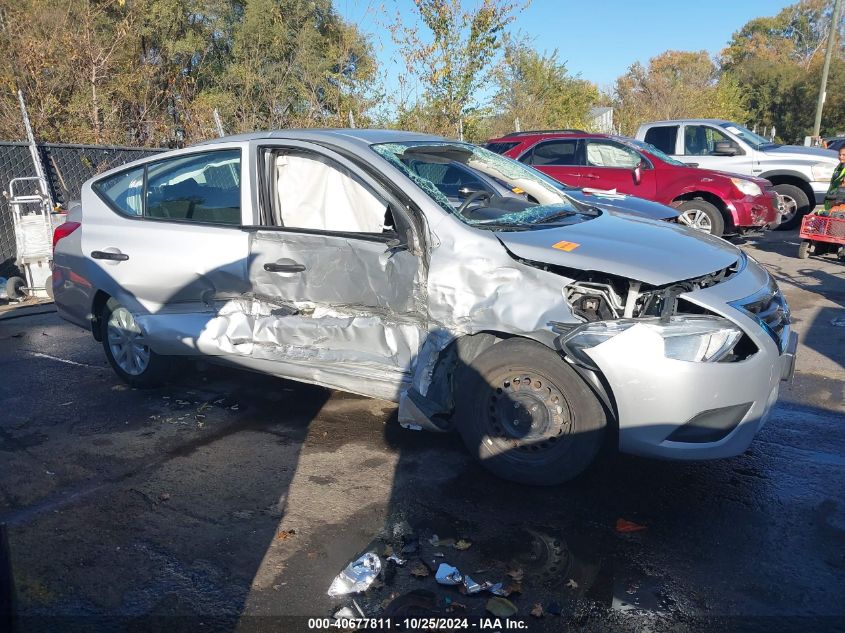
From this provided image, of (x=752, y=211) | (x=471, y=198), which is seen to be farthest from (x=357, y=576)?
(x=752, y=211)

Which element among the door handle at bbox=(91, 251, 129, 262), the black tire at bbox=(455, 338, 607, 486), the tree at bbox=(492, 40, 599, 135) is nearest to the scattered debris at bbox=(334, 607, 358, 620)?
the black tire at bbox=(455, 338, 607, 486)

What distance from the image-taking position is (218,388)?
17.9ft

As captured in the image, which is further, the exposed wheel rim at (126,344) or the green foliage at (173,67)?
the green foliage at (173,67)

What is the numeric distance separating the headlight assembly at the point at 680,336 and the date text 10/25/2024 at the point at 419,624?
1.24 meters

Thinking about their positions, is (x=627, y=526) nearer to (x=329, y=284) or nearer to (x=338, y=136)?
(x=329, y=284)

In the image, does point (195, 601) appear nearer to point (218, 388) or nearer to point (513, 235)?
point (513, 235)

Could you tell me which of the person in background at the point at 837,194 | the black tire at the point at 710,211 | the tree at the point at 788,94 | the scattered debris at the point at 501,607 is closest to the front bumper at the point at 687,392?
the scattered debris at the point at 501,607

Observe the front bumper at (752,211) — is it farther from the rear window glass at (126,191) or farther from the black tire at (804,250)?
the rear window glass at (126,191)

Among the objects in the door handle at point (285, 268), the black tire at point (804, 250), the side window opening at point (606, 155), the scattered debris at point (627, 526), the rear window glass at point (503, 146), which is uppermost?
the rear window glass at point (503, 146)

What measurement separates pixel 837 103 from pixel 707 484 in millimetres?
42671

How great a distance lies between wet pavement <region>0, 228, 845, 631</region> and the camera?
109 inches

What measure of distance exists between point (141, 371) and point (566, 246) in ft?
10.9

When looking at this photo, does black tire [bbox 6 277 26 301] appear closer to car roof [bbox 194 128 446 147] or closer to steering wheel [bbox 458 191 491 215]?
car roof [bbox 194 128 446 147]

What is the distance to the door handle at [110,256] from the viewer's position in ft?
16.1
